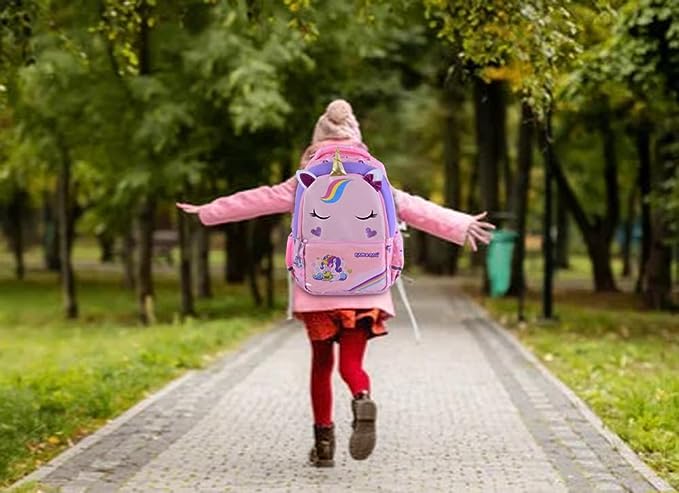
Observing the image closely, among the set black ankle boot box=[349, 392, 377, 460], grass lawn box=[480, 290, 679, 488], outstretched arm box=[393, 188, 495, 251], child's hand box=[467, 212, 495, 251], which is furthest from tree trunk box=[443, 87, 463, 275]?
black ankle boot box=[349, 392, 377, 460]

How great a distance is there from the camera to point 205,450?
322 inches

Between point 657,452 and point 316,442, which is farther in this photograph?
point 657,452

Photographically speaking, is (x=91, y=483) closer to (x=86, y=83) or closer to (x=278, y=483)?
(x=278, y=483)

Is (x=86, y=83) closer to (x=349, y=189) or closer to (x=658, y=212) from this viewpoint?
(x=658, y=212)

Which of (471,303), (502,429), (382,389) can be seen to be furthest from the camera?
(471,303)

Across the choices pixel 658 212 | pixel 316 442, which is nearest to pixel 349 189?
pixel 316 442

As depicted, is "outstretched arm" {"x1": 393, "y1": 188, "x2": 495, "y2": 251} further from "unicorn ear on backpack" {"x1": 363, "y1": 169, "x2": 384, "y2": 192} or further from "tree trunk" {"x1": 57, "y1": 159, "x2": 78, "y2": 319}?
"tree trunk" {"x1": 57, "y1": 159, "x2": 78, "y2": 319}

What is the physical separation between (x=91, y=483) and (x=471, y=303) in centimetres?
1936

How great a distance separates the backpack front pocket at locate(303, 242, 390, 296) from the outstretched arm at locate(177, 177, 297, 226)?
328 millimetres

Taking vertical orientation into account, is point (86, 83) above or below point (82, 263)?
above

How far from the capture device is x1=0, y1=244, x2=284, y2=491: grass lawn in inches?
342

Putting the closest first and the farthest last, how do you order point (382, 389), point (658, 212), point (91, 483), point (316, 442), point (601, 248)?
point (91, 483), point (316, 442), point (382, 389), point (658, 212), point (601, 248)

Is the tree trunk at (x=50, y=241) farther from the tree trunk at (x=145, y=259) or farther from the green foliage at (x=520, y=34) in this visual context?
the green foliage at (x=520, y=34)

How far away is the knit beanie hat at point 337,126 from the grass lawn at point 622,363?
2.62 metres
